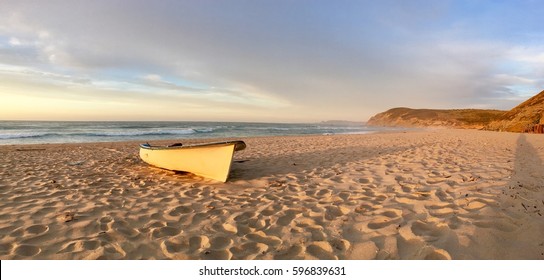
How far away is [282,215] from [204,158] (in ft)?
11.1

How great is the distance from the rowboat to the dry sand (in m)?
0.30

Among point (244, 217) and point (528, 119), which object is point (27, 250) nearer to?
point (244, 217)

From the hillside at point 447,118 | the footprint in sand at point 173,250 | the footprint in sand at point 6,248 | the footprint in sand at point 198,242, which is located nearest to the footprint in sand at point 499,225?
the footprint in sand at point 198,242

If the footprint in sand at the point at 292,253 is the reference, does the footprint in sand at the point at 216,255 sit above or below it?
below

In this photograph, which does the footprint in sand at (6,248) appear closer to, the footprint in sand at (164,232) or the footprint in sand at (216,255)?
the footprint in sand at (164,232)

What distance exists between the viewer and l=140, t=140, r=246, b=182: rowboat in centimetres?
680

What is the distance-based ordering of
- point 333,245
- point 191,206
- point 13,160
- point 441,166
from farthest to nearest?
point 13,160
point 441,166
point 191,206
point 333,245

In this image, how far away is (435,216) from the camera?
13.3 feet

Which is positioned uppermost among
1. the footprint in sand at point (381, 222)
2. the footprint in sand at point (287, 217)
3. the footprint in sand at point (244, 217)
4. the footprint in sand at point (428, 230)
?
the footprint in sand at point (428, 230)

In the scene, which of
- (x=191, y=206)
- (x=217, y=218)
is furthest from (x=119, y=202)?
(x=217, y=218)

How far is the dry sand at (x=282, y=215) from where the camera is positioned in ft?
10.6

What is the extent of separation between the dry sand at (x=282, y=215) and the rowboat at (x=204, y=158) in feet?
1.00
